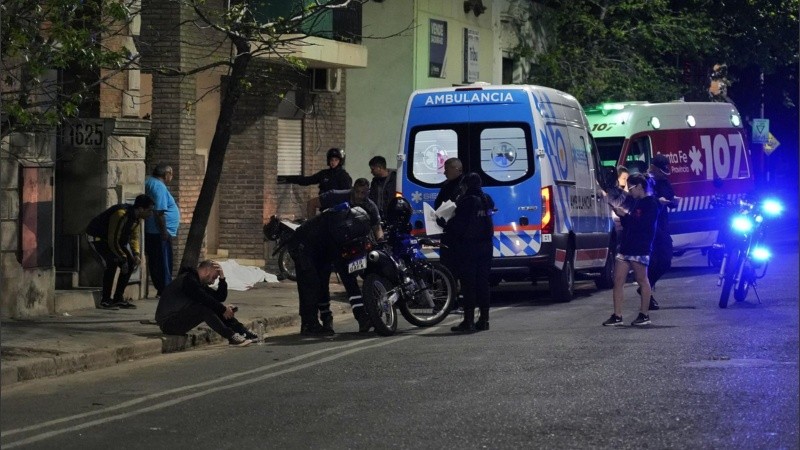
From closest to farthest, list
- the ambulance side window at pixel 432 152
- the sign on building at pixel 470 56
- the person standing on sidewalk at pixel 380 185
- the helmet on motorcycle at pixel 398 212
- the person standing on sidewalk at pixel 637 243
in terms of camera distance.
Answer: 1. the person standing on sidewalk at pixel 637 243
2. the helmet on motorcycle at pixel 398 212
3. the ambulance side window at pixel 432 152
4. the person standing on sidewalk at pixel 380 185
5. the sign on building at pixel 470 56

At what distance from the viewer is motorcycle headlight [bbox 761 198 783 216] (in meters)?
18.9

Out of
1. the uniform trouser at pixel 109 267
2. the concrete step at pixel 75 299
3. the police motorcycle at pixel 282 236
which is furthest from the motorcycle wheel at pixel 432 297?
the police motorcycle at pixel 282 236

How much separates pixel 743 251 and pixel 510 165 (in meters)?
2.98

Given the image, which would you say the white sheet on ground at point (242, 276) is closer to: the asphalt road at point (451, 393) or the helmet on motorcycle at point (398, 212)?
the helmet on motorcycle at point (398, 212)

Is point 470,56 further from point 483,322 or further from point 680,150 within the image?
point 483,322

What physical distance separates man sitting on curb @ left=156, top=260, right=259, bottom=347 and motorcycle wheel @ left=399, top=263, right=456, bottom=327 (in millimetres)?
1955

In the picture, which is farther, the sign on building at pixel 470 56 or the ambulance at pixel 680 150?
the sign on building at pixel 470 56

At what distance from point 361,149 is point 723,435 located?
22.9 meters

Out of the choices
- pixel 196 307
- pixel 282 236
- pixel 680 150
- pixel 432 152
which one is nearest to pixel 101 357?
pixel 196 307

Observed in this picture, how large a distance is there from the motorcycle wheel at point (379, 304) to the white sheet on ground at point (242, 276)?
613 centimetres

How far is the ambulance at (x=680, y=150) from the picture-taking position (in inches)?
1000

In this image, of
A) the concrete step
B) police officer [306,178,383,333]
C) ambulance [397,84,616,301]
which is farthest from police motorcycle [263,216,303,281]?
police officer [306,178,383,333]

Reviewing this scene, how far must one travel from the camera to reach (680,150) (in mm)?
25781

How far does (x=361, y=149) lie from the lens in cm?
3156
